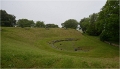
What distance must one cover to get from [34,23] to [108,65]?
81909 millimetres

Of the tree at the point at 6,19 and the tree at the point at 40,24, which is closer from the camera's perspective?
the tree at the point at 6,19

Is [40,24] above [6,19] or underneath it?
underneath

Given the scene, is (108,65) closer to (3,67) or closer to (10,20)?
(3,67)

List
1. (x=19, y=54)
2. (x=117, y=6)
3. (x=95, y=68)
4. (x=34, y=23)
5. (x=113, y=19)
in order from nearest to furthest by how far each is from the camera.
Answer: (x=95, y=68) → (x=19, y=54) → (x=113, y=19) → (x=117, y=6) → (x=34, y=23)

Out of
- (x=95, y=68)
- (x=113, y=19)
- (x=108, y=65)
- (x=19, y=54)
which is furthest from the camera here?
(x=113, y=19)

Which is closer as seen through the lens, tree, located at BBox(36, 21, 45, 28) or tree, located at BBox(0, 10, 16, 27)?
tree, located at BBox(0, 10, 16, 27)

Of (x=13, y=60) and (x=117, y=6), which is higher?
(x=117, y=6)

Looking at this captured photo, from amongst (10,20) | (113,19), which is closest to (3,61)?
(113,19)

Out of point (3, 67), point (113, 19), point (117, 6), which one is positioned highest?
point (117, 6)

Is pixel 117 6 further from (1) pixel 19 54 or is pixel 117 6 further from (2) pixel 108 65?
(1) pixel 19 54

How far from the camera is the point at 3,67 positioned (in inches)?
413

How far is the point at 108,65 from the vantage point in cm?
1216

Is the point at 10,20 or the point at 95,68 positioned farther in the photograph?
the point at 10,20

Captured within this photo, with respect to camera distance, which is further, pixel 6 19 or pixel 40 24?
pixel 40 24
